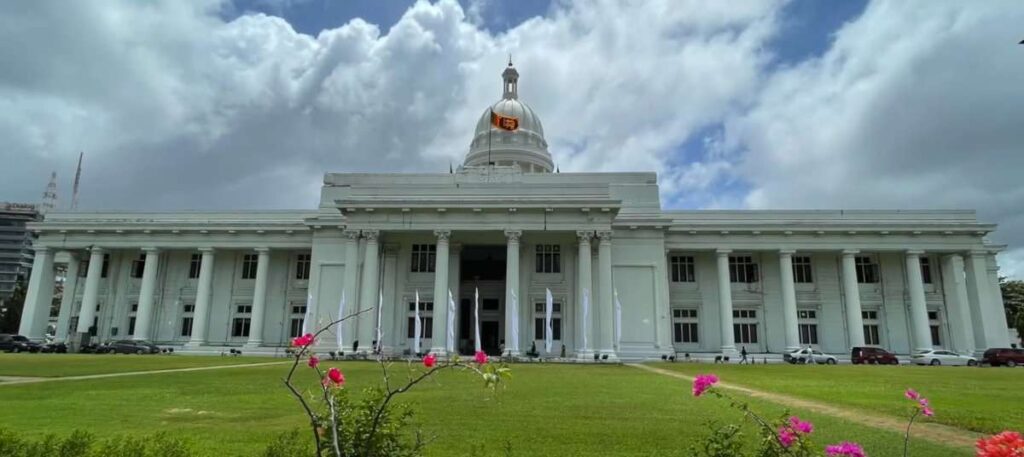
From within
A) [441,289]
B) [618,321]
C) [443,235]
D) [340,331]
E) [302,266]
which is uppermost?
[443,235]

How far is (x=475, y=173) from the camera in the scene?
165 feet

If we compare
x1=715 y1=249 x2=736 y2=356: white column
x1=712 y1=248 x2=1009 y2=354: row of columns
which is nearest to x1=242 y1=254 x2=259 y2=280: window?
x1=715 y1=249 x2=736 y2=356: white column

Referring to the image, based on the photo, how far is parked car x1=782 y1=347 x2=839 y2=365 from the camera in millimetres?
43062

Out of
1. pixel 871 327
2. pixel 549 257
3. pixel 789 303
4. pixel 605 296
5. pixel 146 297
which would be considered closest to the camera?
pixel 605 296

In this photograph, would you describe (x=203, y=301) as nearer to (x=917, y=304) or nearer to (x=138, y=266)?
(x=138, y=266)

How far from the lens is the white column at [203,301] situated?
48.3 m

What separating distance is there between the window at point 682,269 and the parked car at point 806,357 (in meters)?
9.06

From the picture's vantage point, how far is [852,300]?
151 ft

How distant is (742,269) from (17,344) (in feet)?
186

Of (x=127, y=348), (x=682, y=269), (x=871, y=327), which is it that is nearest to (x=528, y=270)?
(x=682, y=269)

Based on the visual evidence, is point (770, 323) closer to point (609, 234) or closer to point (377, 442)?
point (609, 234)

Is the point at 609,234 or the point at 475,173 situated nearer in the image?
the point at 609,234

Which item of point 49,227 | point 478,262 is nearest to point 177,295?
point 49,227

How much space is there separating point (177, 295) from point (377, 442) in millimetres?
52915
